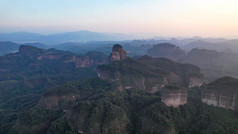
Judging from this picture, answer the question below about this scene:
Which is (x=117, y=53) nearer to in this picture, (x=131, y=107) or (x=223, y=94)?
(x=131, y=107)

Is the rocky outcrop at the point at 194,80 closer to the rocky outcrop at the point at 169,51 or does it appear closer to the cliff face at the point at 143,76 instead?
the cliff face at the point at 143,76

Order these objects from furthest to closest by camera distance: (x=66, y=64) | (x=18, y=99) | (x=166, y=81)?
1. (x=66, y=64)
2. (x=18, y=99)
3. (x=166, y=81)

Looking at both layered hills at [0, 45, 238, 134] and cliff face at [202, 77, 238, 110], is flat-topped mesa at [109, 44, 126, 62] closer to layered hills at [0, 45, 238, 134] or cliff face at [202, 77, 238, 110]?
layered hills at [0, 45, 238, 134]

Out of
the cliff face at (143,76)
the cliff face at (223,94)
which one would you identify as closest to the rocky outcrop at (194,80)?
the cliff face at (143,76)

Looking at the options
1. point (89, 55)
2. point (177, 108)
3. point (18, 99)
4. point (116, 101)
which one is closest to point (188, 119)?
point (177, 108)

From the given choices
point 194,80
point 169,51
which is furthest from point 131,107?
point 169,51

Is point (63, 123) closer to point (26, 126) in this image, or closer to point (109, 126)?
Result: point (26, 126)
